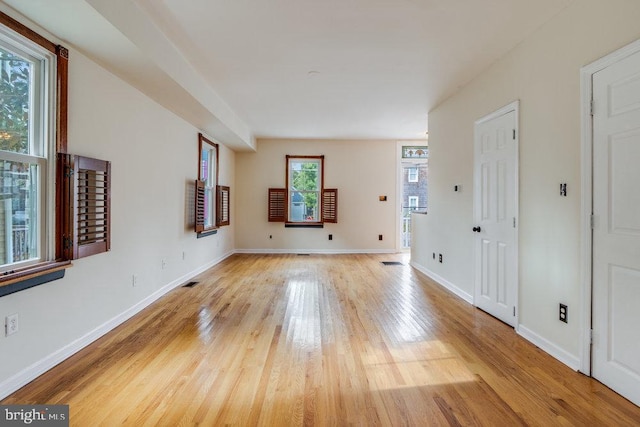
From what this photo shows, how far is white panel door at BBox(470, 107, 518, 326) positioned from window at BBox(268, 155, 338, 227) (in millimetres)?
4025

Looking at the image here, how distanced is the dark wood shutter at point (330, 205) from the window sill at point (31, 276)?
5.33 m

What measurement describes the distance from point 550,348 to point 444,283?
1.96 meters

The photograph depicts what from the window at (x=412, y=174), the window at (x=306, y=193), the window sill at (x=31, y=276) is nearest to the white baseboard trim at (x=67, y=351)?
the window sill at (x=31, y=276)

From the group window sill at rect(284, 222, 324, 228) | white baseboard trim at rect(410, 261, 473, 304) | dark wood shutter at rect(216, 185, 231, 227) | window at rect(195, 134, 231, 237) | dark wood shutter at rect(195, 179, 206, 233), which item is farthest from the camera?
window sill at rect(284, 222, 324, 228)

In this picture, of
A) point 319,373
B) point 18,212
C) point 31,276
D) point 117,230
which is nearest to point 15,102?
point 18,212

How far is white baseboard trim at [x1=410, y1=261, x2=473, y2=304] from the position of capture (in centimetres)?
366

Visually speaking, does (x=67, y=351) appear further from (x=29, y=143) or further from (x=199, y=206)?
(x=199, y=206)

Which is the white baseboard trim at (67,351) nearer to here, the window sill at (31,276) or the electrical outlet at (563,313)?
the window sill at (31,276)

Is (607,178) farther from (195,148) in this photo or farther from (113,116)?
(195,148)

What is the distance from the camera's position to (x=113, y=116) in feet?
9.16

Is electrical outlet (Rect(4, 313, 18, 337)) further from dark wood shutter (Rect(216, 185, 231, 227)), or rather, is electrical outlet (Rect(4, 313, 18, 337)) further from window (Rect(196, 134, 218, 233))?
dark wood shutter (Rect(216, 185, 231, 227))

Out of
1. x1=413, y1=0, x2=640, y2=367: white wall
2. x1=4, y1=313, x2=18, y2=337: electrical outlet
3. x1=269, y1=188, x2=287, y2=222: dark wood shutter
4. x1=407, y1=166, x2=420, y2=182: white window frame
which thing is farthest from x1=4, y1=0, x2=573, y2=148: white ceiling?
x1=407, y1=166, x2=420, y2=182: white window frame

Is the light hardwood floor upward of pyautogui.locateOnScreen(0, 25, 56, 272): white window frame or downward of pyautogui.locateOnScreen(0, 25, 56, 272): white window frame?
downward

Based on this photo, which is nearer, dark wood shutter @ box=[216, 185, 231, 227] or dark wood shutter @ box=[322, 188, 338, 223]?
dark wood shutter @ box=[216, 185, 231, 227]
